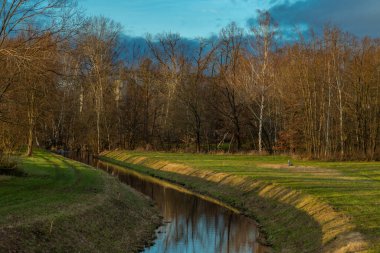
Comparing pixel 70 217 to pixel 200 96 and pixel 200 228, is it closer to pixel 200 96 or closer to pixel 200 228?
pixel 200 228

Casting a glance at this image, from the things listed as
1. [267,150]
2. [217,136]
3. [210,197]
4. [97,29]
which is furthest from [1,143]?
[217,136]

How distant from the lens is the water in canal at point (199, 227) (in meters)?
18.5

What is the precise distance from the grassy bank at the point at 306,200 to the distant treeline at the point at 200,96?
11868 millimetres

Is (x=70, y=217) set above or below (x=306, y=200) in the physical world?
below

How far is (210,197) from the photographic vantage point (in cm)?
3002

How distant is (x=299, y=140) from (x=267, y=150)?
8733mm

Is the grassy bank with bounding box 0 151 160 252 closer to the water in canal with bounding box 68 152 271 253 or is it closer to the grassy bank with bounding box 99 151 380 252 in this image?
the water in canal with bounding box 68 152 271 253

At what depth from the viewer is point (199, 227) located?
22.1m

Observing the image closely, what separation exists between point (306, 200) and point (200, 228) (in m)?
5.16

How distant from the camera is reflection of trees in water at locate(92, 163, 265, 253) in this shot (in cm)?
1859

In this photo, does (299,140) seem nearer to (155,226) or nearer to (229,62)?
(229,62)

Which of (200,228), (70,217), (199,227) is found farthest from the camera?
(199,227)

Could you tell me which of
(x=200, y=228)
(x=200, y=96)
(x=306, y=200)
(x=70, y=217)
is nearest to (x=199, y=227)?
(x=200, y=228)

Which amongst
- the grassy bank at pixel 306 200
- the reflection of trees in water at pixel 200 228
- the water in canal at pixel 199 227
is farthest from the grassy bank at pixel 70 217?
the grassy bank at pixel 306 200
